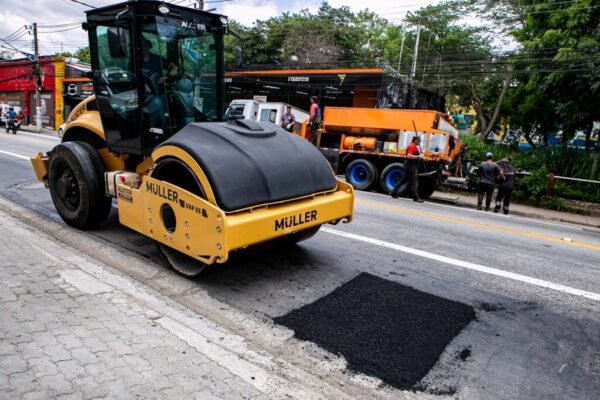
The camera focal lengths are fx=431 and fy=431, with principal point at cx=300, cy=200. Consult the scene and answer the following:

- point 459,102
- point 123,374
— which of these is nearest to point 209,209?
point 123,374

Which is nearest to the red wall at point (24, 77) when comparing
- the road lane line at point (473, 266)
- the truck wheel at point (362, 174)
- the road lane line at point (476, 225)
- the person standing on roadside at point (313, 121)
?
the person standing on roadside at point (313, 121)

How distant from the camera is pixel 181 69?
17.8 feet

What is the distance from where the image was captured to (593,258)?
6.57m

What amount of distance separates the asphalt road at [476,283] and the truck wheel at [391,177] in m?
4.81

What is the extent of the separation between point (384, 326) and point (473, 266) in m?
2.40

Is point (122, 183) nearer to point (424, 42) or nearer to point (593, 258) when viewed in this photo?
point (593, 258)

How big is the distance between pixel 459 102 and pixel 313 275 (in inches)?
1300

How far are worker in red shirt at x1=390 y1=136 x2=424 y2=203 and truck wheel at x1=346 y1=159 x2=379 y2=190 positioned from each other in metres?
1.09

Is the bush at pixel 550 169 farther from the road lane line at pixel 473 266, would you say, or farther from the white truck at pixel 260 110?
the road lane line at pixel 473 266

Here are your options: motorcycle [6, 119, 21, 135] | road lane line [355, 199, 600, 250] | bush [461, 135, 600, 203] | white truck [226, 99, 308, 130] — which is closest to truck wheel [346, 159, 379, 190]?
→ road lane line [355, 199, 600, 250]

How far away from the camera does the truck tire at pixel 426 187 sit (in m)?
13.0

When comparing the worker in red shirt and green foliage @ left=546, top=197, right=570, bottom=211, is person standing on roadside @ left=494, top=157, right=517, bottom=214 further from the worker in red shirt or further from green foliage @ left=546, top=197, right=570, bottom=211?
green foliage @ left=546, top=197, right=570, bottom=211

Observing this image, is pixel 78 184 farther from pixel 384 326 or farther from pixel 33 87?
pixel 33 87

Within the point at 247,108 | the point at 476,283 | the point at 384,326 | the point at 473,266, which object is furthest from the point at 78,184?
the point at 247,108
